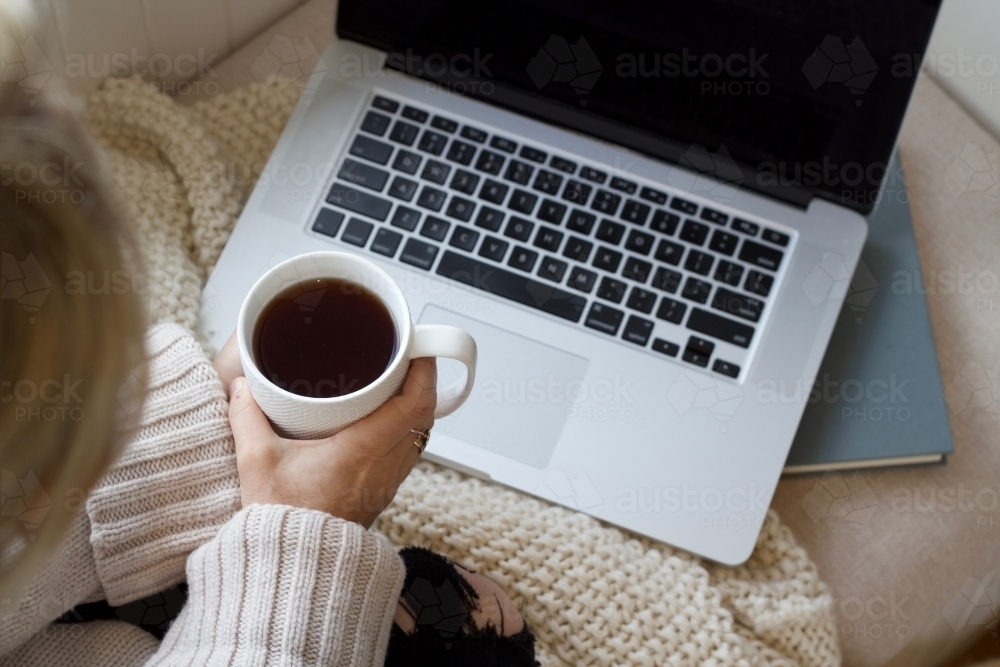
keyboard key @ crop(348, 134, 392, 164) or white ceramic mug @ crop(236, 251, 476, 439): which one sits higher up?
keyboard key @ crop(348, 134, 392, 164)

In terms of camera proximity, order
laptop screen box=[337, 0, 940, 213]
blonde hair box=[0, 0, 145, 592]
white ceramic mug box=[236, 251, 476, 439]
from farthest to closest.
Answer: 1. laptop screen box=[337, 0, 940, 213]
2. white ceramic mug box=[236, 251, 476, 439]
3. blonde hair box=[0, 0, 145, 592]

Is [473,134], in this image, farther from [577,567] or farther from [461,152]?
[577,567]

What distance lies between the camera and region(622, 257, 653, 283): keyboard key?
67 cm

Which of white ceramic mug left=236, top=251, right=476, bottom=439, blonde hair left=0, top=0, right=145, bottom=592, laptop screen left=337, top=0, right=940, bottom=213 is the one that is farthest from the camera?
laptop screen left=337, top=0, right=940, bottom=213

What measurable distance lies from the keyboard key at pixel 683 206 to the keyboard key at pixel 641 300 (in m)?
0.08

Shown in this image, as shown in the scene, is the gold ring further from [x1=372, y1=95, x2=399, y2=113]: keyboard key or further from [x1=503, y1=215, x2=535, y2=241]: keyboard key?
[x1=372, y1=95, x2=399, y2=113]: keyboard key

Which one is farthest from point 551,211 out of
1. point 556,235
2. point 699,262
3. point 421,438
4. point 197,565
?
point 197,565

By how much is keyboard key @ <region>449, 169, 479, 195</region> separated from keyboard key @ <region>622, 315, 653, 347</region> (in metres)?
0.16

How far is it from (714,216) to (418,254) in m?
0.24

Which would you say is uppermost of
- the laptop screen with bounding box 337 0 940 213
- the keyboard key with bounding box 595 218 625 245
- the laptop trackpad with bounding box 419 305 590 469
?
the laptop screen with bounding box 337 0 940 213

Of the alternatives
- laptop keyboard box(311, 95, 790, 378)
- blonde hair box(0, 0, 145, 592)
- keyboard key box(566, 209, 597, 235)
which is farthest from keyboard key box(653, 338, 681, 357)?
blonde hair box(0, 0, 145, 592)

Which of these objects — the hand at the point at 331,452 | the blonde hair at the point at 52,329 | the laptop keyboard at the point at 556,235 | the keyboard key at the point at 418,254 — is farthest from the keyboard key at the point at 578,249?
the blonde hair at the point at 52,329

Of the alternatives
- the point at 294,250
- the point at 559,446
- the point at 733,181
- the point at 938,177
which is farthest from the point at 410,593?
the point at 938,177

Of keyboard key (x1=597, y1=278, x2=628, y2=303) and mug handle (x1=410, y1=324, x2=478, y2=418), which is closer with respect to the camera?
mug handle (x1=410, y1=324, x2=478, y2=418)
